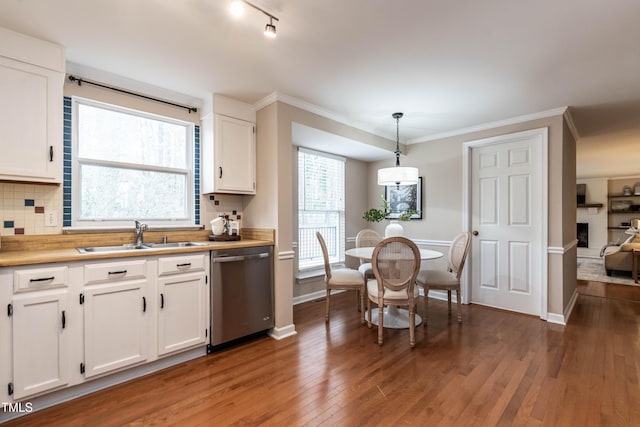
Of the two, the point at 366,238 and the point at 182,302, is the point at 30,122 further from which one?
the point at 366,238

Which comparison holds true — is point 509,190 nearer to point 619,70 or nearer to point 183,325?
point 619,70

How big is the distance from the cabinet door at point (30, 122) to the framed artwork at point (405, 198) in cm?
380

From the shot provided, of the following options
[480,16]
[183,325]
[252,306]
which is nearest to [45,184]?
[183,325]

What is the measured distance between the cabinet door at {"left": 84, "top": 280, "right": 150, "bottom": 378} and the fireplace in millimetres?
11247

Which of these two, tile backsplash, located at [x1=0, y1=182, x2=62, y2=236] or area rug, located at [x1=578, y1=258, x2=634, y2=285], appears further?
area rug, located at [x1=578, y1=258, x2=634, y2=285]

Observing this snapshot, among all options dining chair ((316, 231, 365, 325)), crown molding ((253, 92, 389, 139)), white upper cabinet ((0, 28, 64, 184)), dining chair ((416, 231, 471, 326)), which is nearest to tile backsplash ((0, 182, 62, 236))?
white upper cabinet ((0, 28, 64, 184))

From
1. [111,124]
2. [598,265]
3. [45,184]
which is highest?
[111,124]

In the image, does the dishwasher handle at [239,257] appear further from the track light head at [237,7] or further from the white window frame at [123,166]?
the track light head at [237,7]

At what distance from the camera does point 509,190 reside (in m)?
3.81

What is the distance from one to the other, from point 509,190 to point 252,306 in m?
3.39

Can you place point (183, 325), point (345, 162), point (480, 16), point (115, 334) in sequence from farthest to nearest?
point (345, 162) → point (183, 325) → point (115, 334) → point (480, 16)

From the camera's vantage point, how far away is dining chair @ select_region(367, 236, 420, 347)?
2.74 metres

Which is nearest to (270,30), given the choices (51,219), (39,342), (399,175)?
(399,175)

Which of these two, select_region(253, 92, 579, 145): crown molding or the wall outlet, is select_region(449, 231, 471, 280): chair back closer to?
select_region(253, 92, 579, 145): crown molding
